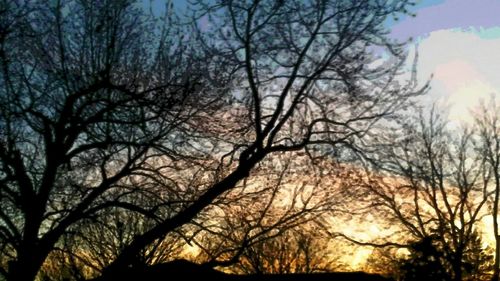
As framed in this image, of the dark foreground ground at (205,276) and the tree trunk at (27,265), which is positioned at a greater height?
the dark foreground ground at (205,276)

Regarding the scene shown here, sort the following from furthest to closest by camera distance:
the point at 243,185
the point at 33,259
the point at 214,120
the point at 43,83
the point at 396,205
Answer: the point at 396,205, the point at 243,185, the point at 214,120, the point at 43,83, the point at 33,259

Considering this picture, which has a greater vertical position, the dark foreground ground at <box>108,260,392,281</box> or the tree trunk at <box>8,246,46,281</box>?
the dark foreground ground at <box>108,260,392,281</box>

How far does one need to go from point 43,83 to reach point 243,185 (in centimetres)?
679

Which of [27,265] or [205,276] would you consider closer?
[27,265]

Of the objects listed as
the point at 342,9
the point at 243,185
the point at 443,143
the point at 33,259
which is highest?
the point at 443,143

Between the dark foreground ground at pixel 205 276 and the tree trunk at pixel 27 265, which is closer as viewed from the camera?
the tree trunk at pixel 27 265

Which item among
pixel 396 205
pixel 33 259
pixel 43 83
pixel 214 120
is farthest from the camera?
pixel 396 205

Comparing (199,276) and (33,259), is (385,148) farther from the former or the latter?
(33,259)

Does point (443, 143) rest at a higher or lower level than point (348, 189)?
higher

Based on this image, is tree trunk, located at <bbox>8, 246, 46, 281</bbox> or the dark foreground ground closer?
tree trunk, located at <bbox>8, 246, 46, 281</bbox>

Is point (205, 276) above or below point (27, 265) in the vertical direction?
above

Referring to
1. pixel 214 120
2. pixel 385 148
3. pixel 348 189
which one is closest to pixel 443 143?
pixel 348 189

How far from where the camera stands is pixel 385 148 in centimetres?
1555

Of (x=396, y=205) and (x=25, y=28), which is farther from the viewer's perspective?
(x=396, y=205)
